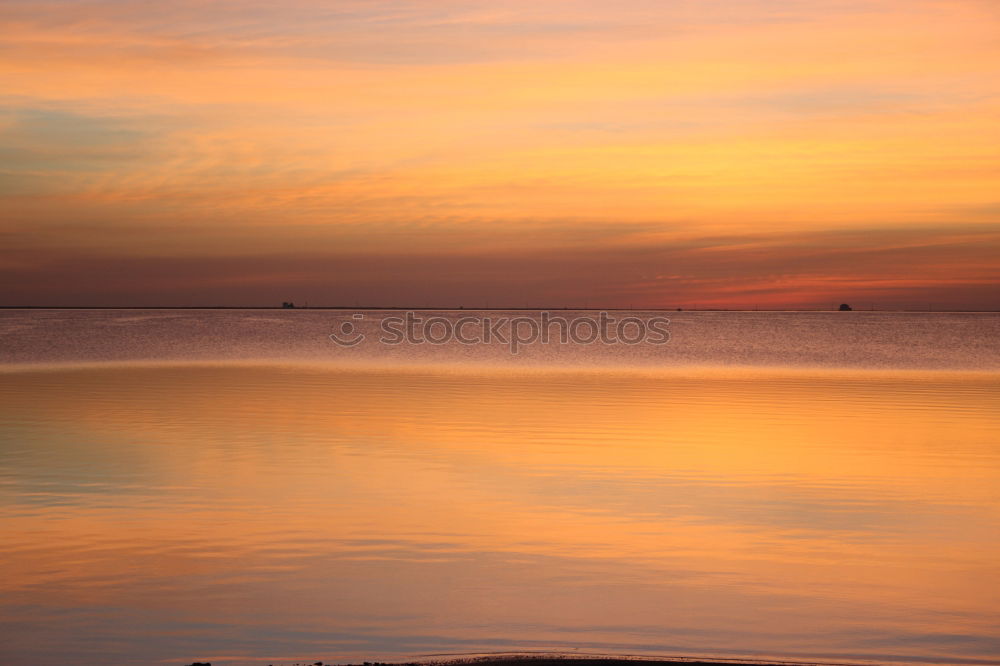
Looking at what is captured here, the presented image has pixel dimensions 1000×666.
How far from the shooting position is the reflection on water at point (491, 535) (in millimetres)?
8883

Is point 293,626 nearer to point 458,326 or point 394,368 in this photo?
point 394,368

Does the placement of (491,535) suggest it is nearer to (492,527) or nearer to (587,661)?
(492,527)

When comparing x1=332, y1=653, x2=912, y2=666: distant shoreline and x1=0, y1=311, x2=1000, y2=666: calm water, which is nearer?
x1=332, y1=653, x2=912, y2=666: distant shoreline

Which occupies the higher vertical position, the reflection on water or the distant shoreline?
the reflection on water

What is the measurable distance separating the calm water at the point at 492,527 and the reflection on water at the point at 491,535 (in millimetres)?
42

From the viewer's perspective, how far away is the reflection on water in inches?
350

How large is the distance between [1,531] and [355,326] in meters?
93.2

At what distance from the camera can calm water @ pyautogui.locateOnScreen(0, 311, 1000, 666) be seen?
8.90 meters

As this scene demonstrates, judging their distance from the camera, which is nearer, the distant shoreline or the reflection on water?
the distant shoreline

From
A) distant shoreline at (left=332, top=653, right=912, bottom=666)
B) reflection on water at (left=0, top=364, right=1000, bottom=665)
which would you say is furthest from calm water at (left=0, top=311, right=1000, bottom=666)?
distant shoreline at (left=332, top=653, right=912, bottom=666)

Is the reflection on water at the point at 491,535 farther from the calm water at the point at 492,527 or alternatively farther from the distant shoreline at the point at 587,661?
the distant shoreline at the point at 587,661

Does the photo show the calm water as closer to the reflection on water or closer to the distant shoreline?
the reflection on water

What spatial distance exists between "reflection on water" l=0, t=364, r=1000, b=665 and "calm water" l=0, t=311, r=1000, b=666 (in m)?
0.04

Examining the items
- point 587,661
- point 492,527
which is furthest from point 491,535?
point 587,661
